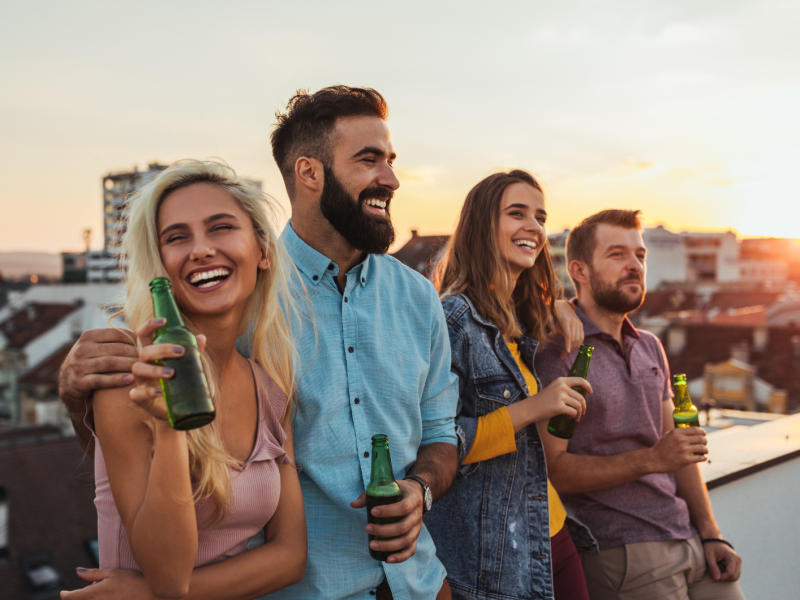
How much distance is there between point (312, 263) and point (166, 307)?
762 mm

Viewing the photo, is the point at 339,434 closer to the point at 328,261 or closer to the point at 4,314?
the point at 328,261

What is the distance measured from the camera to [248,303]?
5.96ft

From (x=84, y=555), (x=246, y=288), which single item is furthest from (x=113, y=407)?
(x=84, y=555)

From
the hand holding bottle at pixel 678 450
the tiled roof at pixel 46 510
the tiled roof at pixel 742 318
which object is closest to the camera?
the hand holding bottle at pixel 678 450

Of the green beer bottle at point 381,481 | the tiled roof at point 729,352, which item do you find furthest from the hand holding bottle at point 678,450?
the tiled roof at point 729,352

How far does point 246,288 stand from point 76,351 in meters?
0.43

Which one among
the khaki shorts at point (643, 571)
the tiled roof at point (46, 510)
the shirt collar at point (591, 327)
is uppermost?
the shirt collar at point (591, 327)

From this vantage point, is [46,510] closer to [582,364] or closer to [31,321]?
[582,364]

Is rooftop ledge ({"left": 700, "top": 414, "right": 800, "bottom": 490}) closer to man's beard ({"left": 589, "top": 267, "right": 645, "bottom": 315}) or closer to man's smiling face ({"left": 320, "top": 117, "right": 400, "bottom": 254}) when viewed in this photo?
man's beard ({"left": 589, "top": 267, "right": 645, "bottom": 315})

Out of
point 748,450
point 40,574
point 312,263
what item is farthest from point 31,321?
point 312,263

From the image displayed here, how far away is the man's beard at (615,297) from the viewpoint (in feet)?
10.0

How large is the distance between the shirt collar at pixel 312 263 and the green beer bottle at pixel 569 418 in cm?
96

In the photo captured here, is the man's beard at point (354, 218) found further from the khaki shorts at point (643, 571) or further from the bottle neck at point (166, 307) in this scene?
the khaki shorts at point (643, 571)

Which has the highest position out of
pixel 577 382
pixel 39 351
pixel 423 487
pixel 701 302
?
pixel 577 382
